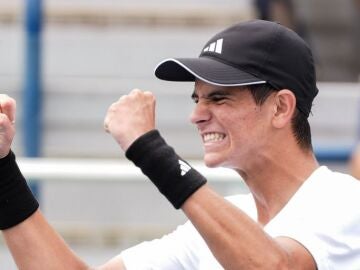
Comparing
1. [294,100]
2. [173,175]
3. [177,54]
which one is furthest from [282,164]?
[177,54]

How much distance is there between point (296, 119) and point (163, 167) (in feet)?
1.50

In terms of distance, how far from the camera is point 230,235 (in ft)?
7.67

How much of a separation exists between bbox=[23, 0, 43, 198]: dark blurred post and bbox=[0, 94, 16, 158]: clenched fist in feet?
8.99

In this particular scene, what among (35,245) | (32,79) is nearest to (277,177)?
(35,245)

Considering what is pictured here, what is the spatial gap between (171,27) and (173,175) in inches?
176

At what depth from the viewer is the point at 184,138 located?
6.24 metres

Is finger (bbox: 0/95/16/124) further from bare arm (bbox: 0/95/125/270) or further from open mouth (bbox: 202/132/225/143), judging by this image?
open mouth (bbox: 202/132/225/143)

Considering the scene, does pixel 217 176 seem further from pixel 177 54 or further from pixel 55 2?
pixel 55 2

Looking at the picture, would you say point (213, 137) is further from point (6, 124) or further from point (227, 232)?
point (6, 124)

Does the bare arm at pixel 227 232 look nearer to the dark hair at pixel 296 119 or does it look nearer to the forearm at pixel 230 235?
the forearm at pixel 230 235

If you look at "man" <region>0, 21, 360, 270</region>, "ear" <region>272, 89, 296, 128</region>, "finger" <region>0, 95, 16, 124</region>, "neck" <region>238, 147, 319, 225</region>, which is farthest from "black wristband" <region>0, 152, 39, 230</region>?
"ear" <region>272, 89, 296, 128</region>

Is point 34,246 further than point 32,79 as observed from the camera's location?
No

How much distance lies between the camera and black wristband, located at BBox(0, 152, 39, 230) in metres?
2.83

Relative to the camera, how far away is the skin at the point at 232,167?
7.70 ft
